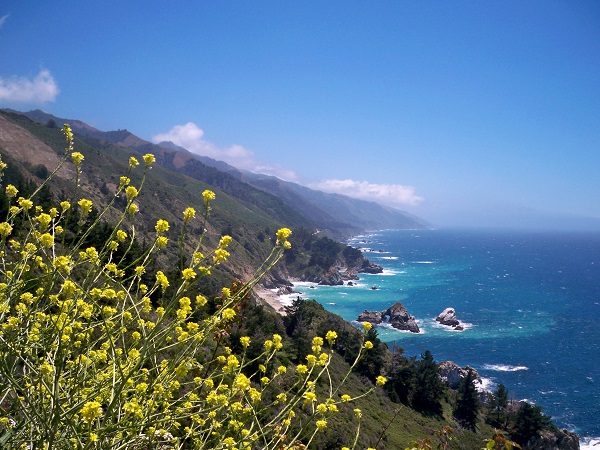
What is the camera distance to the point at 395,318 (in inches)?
2579

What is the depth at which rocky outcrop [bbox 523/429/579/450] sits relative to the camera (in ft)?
99.6

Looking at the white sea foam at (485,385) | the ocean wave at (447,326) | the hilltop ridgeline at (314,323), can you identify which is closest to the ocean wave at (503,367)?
the white sea foam at (485,385)

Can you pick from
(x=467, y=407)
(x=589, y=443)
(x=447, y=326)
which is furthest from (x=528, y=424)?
(x=447, y=326)

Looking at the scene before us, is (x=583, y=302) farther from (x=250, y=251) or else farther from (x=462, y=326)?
(x=250, y=251)

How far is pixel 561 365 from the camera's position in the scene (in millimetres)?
48562

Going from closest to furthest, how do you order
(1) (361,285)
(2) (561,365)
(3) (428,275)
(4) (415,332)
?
1. (2) (561,365)
2. (4) (415,332)
3. (1) (361,285)
4. (3) (428,275)

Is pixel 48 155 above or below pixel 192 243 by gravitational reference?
above

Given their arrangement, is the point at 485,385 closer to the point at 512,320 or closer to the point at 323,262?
the point at 512,320

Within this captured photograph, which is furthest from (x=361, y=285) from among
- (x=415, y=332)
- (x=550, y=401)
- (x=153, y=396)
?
(x=153, y=396)

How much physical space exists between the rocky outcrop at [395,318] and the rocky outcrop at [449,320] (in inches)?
188

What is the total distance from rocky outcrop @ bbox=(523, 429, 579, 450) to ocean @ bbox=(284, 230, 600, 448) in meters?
2.23

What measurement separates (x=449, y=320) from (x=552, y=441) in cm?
3452

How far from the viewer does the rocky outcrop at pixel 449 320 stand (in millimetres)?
63369

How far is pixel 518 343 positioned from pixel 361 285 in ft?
151
